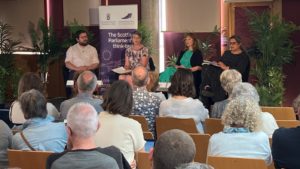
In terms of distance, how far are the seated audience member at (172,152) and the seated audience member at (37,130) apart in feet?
6.32

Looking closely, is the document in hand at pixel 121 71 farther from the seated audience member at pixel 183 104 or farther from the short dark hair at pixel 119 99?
the short dark hair at pixel 119 99

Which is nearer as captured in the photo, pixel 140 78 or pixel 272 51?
pixel 140 78

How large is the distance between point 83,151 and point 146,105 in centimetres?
Result: 271

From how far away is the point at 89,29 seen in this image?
13.4 m

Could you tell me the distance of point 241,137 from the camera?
4109 millimetres

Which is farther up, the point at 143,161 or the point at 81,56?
the point at 81,56

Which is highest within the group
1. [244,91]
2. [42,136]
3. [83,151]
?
[244,91]

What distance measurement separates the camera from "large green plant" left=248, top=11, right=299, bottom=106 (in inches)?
373

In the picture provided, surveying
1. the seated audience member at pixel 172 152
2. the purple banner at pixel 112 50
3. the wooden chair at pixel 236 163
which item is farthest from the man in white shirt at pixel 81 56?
the seated audience member at pixel 172 152

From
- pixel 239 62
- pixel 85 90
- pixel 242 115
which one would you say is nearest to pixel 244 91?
pixel 242 115

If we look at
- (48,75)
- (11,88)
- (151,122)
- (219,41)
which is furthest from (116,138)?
Answer: (48,75)

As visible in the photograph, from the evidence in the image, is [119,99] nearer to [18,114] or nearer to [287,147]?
[287,147]

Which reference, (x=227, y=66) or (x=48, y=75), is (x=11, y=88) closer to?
(x=48, y=75)

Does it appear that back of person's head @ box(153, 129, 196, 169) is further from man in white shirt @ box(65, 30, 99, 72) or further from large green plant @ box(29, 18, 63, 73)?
large green plant @ box(29, 18, 63, 73)
